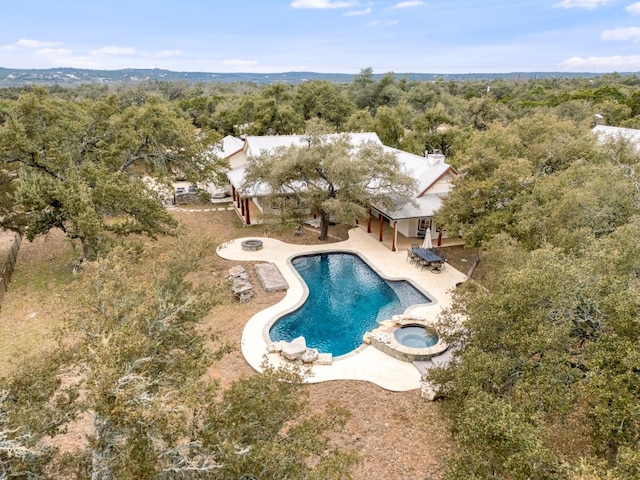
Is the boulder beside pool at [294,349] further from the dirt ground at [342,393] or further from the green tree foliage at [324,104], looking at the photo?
the green tree foliage at [324,104]

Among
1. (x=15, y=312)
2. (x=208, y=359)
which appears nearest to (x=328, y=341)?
(x=208, y=359)

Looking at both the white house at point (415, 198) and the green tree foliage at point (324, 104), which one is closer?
the white house at point (415, 198)

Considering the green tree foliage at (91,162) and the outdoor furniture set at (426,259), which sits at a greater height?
the green tree foliage at (91,162)

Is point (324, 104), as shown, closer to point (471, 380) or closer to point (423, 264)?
point (423, 264)

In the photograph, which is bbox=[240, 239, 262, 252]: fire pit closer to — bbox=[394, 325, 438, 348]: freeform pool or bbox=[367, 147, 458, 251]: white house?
bbox=[367, 147, 458, 251]: white house

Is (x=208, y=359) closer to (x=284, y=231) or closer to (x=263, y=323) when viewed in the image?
(x=263, y=323)

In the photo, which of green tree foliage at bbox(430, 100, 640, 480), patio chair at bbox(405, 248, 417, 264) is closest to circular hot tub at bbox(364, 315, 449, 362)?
green tree foliage at bbox(430, 100, 640, 480)

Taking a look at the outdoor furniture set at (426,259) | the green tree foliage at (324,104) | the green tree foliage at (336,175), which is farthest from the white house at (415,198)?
the green tree foliage at (324,104)
